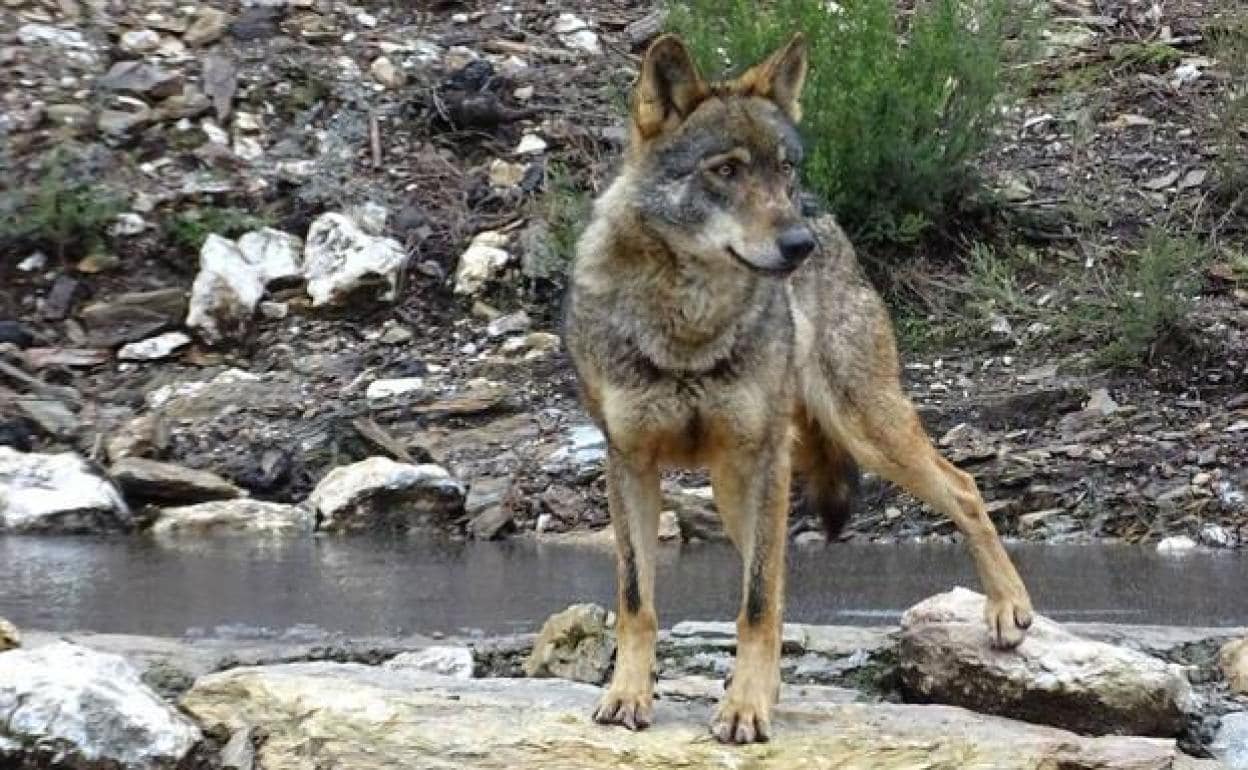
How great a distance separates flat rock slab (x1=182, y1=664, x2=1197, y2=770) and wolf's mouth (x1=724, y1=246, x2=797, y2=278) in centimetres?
110

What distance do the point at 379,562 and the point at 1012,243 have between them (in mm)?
4935

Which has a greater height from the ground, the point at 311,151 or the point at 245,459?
the point at 311,151

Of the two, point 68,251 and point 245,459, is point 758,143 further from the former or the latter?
point 68,251

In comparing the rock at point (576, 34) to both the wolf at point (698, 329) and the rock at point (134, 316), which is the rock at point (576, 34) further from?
the wolf at point (698, 329)

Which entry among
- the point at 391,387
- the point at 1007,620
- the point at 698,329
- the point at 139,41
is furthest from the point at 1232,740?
the point at 139,41

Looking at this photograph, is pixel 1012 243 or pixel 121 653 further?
pixel 1012 243

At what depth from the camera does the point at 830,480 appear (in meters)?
6.12

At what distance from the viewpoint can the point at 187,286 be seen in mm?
11578

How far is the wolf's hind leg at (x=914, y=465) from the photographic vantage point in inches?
234

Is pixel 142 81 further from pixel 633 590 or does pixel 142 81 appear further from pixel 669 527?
pixel 633 590


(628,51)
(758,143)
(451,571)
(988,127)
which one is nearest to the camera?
(758,143)

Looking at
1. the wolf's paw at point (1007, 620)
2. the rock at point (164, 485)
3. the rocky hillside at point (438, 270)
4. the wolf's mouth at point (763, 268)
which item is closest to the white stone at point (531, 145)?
the rocky hillside at point (438, 270)

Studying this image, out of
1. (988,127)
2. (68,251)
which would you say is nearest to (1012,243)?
(988,127)

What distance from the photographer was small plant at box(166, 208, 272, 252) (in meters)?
11.8
